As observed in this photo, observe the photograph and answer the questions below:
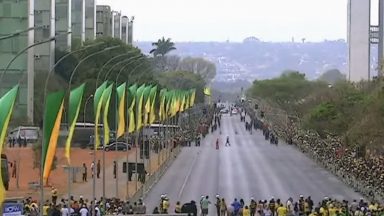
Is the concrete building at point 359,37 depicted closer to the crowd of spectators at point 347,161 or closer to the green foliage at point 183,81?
the crowd of spectators at point 347,161

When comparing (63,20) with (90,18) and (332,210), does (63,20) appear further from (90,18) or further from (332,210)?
(332,210)

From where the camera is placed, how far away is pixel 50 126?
27.7 metres

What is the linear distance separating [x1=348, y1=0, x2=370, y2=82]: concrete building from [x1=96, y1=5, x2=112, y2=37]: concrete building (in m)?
36.1

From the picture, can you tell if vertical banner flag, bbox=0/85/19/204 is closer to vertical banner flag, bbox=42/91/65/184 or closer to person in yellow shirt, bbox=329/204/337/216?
vertical banner flag, bbox=42/91/65/184

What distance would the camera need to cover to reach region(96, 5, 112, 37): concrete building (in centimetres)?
14900

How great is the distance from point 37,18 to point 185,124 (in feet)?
118

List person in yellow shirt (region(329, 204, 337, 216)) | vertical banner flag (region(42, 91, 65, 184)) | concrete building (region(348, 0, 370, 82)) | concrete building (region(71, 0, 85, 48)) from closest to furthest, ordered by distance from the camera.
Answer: vertical banner flag (region(42, 91, 65, 184)), person in yellow shirt (region(329, 204, 337, 216)), concrete building (region(71, 0, 85, 48)), concrete building (region(348, 0, 370, 82))

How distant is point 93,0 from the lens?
438 feet

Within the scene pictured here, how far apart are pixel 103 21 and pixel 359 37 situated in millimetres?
38762

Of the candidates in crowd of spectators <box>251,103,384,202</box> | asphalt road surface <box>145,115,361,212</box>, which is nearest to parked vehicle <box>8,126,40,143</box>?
asphalt road surface <box>145,115,361,212</box>

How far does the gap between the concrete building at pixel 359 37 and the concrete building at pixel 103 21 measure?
36.1m

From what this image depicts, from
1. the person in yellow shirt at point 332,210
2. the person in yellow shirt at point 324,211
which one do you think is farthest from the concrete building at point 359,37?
the person in yellow shirt at point 332,210

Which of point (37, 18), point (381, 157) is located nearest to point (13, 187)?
point (381, 157)

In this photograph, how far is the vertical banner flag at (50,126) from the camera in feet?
90.2
